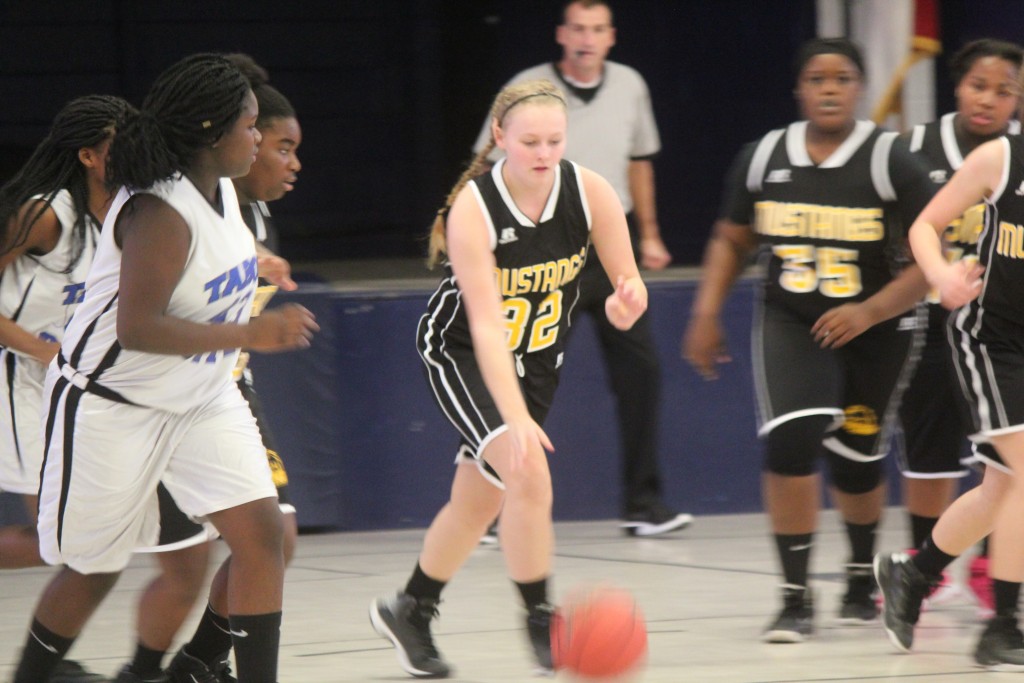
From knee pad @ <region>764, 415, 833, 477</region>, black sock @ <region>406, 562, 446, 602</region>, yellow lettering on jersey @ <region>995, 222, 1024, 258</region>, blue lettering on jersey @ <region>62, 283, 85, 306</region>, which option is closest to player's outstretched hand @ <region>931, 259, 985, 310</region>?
yellow lettering on jersey @ <region>995, 222, 1024, 258</region>

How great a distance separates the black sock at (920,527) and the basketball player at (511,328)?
5.40 feet

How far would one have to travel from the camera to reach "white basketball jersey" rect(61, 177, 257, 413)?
149 inches

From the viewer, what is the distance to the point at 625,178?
287 inches

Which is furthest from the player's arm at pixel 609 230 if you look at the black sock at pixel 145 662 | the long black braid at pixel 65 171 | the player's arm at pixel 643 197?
the player's arm at pixel 643 197

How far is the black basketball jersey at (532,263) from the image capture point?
452cm

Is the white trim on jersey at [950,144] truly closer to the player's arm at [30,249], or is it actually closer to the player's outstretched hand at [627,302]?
the player's outstretched hand at [627,302]

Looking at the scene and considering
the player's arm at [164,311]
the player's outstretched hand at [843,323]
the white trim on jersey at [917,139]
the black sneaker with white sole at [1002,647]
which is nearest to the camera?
the player's arm at [164,311]

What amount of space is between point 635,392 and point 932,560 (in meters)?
2.30

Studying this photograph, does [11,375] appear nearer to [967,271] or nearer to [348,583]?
[348,583]

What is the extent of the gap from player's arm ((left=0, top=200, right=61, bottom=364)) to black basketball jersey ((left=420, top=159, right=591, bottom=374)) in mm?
1067

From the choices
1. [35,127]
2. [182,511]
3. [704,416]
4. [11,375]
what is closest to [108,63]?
[35,127]

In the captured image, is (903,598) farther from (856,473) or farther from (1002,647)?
(856,473)

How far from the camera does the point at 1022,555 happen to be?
4.62 m

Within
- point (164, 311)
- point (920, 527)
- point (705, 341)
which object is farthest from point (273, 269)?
point (920, 527)
